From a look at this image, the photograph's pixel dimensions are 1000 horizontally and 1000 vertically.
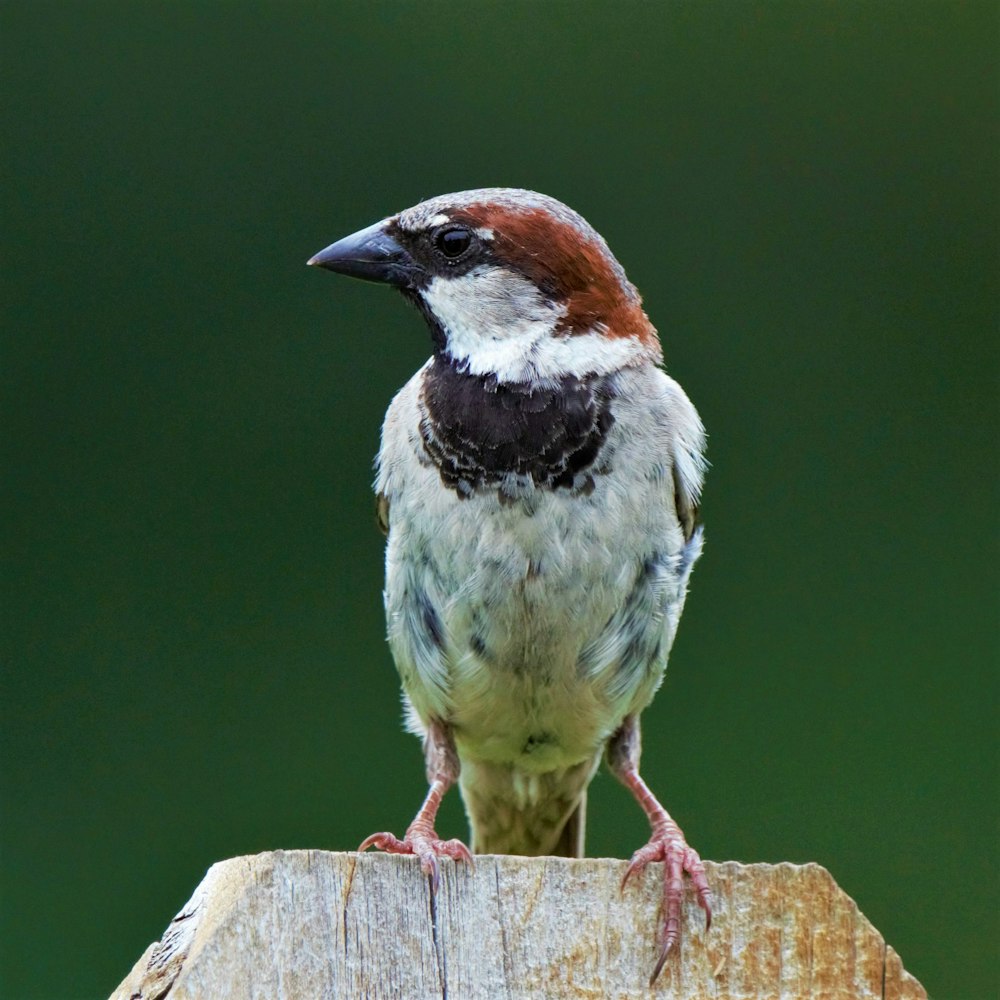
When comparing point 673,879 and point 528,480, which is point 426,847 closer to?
point 673,879

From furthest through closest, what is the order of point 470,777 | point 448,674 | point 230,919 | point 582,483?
point 470,777 < point 448,674 < point 582,483 < point 230,919

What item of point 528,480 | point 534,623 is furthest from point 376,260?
point 534,623

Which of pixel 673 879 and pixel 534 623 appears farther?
pixel 534 623

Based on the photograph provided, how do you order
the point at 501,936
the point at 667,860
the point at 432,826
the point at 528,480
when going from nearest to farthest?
1. the point at 501,936
2. the point at 667,860
3. the point at 432,826
4. the point at 528,480

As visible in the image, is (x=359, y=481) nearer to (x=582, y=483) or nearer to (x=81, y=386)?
(x=81, y=386)

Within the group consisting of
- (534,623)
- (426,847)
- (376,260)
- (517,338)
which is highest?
(376,260)

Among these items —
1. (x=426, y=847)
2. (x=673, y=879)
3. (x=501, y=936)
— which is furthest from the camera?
(x=426, y=847)

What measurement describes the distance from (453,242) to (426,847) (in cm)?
131

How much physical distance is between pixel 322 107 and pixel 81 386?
1434 mm

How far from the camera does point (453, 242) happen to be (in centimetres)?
335

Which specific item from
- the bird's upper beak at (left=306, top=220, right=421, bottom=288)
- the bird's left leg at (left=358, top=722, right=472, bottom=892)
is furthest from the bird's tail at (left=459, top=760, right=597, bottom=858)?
the bird's upper beak at (left=306, top=220, right=421, bottom=288)

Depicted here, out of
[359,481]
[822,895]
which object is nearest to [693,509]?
[822,895]

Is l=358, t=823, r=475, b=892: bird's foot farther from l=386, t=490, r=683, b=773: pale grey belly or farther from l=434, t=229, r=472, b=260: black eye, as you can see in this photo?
l=434, t=229, r=472, b=260: black eye

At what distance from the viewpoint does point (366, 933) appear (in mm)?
2203
